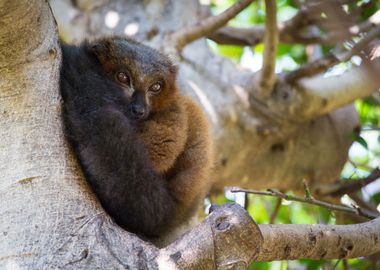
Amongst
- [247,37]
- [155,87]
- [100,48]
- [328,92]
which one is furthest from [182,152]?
[247,37]

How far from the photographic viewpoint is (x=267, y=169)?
5348mm

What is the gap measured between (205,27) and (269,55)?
50 cm

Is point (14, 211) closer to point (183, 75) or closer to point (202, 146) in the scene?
point (202, 146)

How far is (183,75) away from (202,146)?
4.37 feet

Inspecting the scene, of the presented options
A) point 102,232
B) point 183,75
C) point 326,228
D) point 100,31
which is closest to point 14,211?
point 102,232

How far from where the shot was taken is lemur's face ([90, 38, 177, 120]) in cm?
353

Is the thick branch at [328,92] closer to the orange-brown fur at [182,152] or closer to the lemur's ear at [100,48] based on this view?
the orange-brown fur at [182,152]

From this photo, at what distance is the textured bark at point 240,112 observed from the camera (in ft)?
16.0

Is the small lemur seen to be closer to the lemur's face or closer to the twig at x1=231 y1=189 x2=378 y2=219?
the lemur's face

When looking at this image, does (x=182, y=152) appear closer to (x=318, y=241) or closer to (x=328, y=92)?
(x=318, y=241)

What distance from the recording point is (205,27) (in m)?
4.46

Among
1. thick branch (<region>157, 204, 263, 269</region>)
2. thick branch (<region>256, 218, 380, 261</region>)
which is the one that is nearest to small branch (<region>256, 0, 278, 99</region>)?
thick branch (<region>256, 218, 380, 261</region>)

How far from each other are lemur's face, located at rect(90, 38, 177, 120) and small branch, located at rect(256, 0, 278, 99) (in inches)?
33.8

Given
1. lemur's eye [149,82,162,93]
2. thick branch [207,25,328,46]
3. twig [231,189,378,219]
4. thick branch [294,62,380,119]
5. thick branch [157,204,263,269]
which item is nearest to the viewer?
thick branch [157,204,263,269]
